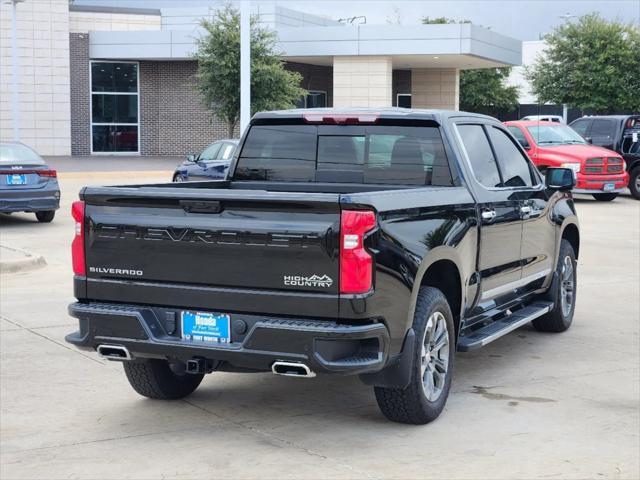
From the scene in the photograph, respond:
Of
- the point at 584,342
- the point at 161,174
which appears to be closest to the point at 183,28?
the point at 161,174

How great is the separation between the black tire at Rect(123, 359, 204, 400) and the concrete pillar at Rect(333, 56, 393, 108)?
35137 millimetres

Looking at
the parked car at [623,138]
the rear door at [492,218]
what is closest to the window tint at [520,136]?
the parked car at [623,138]

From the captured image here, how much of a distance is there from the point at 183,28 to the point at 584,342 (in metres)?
40.0

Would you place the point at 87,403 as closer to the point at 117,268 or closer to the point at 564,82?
the point at 117,268

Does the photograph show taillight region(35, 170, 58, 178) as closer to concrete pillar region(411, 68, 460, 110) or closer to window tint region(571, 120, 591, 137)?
window tint region(571, 120, 591, 137)

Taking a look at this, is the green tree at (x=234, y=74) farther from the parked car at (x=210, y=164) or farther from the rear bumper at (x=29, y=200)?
the rear bumper at (x=29, y=200)

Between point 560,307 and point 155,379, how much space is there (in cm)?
404

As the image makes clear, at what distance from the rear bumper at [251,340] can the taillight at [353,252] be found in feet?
0.80

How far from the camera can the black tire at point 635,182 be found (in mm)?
26172

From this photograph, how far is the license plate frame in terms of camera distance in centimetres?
1755

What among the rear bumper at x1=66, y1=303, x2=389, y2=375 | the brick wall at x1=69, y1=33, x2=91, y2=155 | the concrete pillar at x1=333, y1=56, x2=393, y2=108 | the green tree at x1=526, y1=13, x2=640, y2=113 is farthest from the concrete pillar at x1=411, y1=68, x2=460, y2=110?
the rear bumper at x1=66, y1=303, x2=389, y2=375

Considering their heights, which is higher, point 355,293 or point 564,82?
point 564,82

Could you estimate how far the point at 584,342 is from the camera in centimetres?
909

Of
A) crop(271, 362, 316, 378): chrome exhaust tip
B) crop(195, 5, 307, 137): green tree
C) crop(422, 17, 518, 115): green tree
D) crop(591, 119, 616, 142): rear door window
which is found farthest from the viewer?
crop(422, 17, 518, 115): green tree
